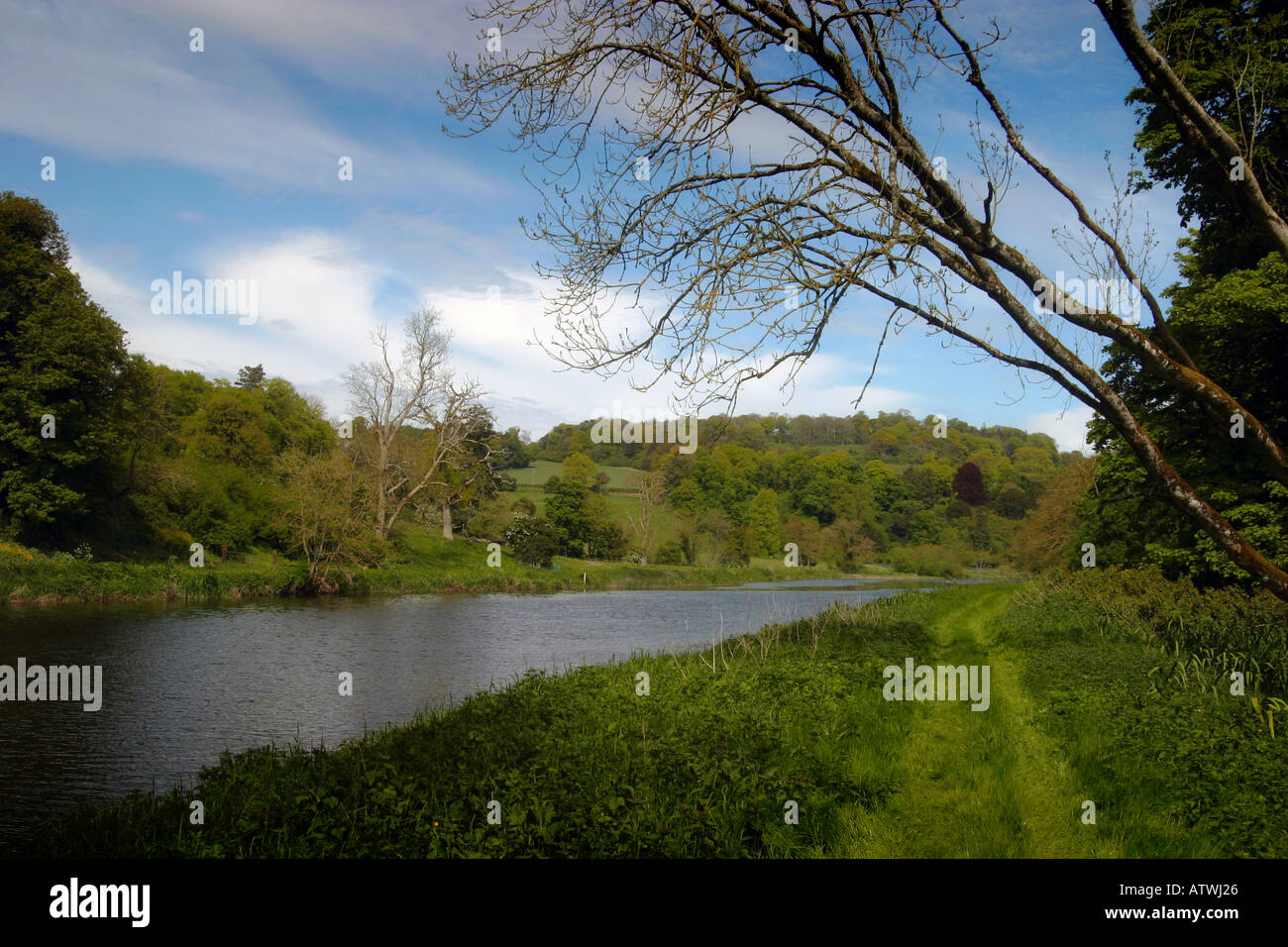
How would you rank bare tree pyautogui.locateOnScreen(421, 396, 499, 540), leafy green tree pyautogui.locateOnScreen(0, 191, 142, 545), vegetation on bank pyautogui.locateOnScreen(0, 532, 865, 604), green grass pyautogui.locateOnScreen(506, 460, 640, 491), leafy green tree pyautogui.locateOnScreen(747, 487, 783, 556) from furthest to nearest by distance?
green grass pyautogui.locateOnScreen(506, 460, 640, 491)
leafy green tree pyautogui.locateOnScreen(747, 487, 783, 556)
bare tree pyautogui.locateOnScreen(421, 396, 499, 540)
leafy green tree pyautogui.locateOnScreen(0, 191, 142, 545)
vegetation on bank pyautogui.locateOnScreen(0, 532, 865, 604)

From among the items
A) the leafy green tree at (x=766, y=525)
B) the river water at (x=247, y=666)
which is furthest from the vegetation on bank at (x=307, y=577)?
the leafy green tree at (x=766, y=525)

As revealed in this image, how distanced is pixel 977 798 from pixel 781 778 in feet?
5.11

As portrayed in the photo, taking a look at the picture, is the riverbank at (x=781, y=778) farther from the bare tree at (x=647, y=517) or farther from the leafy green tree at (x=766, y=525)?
the leafy green tree at (x=766, y=525)

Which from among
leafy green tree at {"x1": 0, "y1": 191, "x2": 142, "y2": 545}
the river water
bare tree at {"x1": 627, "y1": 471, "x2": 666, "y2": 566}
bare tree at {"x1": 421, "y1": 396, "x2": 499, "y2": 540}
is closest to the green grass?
bare tree at {"x1": 627, "y1": 471, "x2": 666, "y2": 566}

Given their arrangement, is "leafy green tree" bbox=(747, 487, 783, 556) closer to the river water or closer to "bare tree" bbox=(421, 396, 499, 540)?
"bare tree" bbox=(421, 396, 499, 540)

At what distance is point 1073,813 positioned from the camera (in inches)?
243

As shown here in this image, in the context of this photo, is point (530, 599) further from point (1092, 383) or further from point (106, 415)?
point (1092, 383)

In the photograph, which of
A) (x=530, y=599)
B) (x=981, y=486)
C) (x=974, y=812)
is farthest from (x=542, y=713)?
(x=981, y=486)

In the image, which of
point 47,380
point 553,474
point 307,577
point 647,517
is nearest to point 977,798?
point 307,577

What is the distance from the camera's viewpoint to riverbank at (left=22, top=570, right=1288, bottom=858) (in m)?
5.50

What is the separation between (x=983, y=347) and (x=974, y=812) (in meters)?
3.49

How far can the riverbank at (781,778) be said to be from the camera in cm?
550

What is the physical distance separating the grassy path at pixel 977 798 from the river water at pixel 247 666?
7030mm

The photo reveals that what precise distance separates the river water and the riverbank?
228 cm
